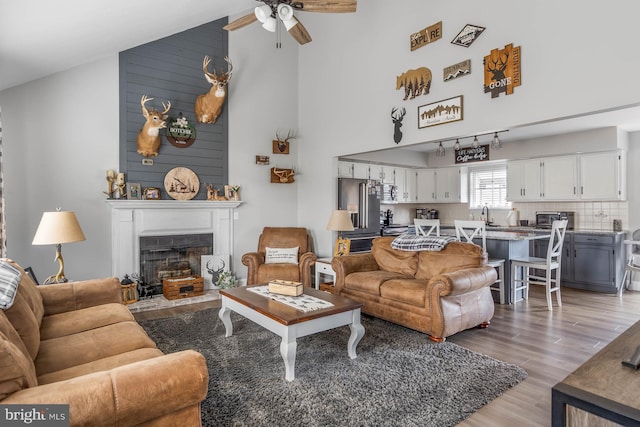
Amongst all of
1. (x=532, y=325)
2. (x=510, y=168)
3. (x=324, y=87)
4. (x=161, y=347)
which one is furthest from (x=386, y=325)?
(x=510, y=168)

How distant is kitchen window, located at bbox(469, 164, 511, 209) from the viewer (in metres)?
7.07

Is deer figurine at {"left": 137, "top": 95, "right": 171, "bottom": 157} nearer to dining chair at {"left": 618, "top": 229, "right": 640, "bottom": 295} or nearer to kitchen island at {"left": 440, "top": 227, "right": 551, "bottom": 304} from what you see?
kitchen island at {"left": 440, "top": 227, "right": 551, "bottom": 304}

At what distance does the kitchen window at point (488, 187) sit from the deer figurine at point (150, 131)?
19.7 ft

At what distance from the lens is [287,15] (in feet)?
11.1

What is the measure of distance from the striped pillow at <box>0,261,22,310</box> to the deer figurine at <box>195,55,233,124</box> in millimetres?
3652

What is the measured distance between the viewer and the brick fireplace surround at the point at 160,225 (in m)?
4.61

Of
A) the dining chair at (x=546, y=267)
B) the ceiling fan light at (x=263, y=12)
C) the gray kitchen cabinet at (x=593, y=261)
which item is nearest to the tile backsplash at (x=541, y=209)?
the gray kitchen cabinet at (x=593, y=261)

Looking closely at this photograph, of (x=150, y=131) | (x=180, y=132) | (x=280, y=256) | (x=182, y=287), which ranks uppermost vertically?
(x=180, y=132)

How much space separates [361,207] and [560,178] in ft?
11.2

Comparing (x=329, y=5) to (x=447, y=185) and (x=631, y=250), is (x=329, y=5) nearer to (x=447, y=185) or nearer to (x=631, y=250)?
(x=447, y=185)

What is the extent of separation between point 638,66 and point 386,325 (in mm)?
3086

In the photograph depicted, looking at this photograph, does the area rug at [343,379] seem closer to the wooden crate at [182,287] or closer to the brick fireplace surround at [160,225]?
the wooden crate at [182,287]

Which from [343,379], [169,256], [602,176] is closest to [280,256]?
[169,256]

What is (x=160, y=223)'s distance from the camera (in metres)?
4.93
